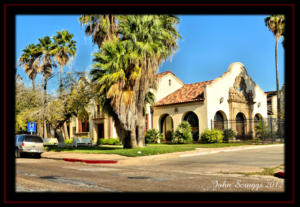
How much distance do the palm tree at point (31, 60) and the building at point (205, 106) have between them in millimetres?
7575

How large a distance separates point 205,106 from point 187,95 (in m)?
3.43

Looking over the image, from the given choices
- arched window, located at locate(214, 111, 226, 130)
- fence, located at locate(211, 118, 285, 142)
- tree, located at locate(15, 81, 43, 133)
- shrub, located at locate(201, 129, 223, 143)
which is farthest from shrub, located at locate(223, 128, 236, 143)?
tree, located at locate(15, 81, 43, 133)

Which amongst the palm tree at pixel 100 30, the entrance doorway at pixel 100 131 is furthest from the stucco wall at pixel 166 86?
the palm tree at pixel 100 30

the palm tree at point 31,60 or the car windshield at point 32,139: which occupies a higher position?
the palm tree at point 31,60

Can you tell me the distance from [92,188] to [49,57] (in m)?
28.1

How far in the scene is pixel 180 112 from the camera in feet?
108

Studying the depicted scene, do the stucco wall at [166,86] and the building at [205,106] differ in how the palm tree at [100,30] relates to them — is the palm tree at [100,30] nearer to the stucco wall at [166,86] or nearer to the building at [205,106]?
the building at [205,106]

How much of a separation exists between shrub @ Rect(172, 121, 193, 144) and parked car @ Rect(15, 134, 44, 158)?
14.0 m

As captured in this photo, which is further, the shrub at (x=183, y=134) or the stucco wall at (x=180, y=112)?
the stucco wall at (x=180, y=112)

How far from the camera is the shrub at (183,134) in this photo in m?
30.1

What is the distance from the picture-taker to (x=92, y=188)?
23.8 feet

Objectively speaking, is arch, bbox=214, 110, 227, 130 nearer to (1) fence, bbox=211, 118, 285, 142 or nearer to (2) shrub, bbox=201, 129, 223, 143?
(1) fence, bbox=211, 118, 285, 142

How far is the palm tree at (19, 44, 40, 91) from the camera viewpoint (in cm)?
3434
